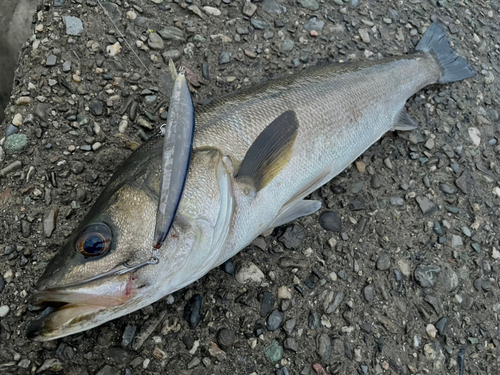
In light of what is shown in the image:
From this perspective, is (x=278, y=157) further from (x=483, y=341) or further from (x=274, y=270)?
(x=483, y=341)

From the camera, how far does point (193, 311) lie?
2131 mm

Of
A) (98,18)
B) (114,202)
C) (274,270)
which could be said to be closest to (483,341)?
(274,270)

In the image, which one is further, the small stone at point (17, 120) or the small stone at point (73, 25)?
the small stone at point (73, 25)

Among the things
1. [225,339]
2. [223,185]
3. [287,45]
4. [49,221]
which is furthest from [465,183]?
[49,221]

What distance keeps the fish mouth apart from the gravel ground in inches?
20.7

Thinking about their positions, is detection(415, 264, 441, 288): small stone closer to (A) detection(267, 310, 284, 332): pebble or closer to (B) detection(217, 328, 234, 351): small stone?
(A) detection(267, 310, 284, 332): pebble

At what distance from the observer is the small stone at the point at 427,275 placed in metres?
2.60

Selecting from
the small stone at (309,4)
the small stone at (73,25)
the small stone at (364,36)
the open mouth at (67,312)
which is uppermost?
the small stone at (309,4)

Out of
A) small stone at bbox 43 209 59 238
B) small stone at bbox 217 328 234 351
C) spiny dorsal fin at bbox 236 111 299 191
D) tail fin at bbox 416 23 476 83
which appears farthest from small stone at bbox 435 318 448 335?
small stone at bbox 43 209 59 238

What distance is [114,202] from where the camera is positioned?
168cm

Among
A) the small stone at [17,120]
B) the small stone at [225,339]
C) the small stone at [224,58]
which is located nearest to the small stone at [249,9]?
the small stone at [224,58]

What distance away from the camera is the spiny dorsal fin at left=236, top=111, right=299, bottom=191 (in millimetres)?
2002

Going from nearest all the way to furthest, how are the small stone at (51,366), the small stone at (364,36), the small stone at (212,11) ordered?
the small stone at (51,366) < the small stone at (212,11) < the small stone at (364,36)

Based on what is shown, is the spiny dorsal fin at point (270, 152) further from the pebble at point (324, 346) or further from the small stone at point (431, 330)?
the small stone at point (431, 330)
